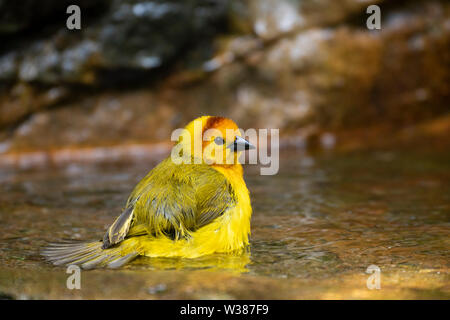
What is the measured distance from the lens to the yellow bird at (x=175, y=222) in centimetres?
235

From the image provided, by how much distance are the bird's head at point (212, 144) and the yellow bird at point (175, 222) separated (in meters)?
0.05

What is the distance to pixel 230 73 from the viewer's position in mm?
6234

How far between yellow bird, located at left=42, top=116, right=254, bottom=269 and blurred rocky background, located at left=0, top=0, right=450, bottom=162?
12.0 feet

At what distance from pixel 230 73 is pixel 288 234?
3696 millimetres

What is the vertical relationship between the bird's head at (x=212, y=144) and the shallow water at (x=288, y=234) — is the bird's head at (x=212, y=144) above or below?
above

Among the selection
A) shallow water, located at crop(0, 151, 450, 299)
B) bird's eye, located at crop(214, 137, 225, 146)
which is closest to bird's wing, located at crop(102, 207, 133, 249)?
shallow water, located at crop(0, 151, 450, 299)

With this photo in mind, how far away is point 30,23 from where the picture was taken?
5.68 m

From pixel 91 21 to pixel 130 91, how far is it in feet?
2.57

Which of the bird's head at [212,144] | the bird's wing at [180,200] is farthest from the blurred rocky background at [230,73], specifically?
the bird's wing at [180,200]

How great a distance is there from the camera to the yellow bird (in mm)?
2346

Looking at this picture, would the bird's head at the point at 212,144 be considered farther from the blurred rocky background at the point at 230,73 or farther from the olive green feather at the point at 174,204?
the blurred rocky background at the point at 230,73

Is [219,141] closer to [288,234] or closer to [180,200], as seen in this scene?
[180,200]

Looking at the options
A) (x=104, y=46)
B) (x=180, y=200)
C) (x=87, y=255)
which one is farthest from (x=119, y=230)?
(x=104, y=46)
